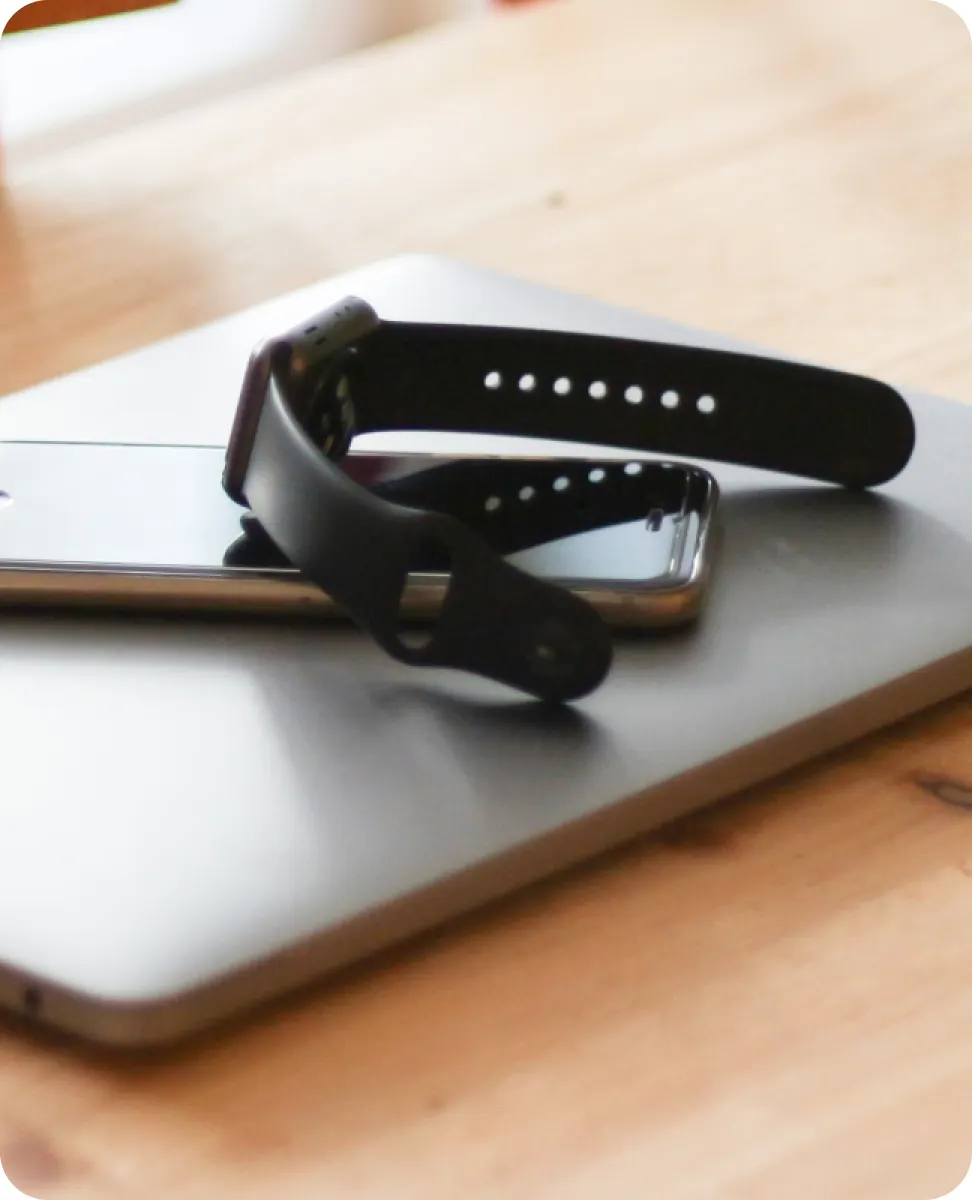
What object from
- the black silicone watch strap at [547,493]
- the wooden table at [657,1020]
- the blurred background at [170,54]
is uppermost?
the blurred background at [170,54]

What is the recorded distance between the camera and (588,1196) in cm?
29

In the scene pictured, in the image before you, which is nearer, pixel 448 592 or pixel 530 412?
pixel 448 592

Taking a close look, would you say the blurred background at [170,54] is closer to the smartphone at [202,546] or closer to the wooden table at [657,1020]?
the wooden table at [657,1020]

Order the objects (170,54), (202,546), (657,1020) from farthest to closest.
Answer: (170,54), (202,546), (657,1020)

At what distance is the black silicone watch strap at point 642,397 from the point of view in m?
0.48

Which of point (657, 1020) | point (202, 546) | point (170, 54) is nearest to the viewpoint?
point (657, 1020)

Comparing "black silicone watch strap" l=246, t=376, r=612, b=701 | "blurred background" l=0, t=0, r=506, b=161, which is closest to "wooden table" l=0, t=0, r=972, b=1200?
"black silicone watch strap" l=246, t=376, r=612, b=701

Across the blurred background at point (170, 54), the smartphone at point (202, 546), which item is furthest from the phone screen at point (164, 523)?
the blurred background at point (170, 54)

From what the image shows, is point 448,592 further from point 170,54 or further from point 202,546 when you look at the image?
point 170,54

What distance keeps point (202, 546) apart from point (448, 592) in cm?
9

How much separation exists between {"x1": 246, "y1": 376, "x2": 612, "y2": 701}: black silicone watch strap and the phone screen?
0.13 feet

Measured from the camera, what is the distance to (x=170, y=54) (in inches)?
84.4

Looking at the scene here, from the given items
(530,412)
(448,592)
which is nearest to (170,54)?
(530,412)

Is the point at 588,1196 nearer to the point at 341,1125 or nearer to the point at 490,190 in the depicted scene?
the point at 341,1125
